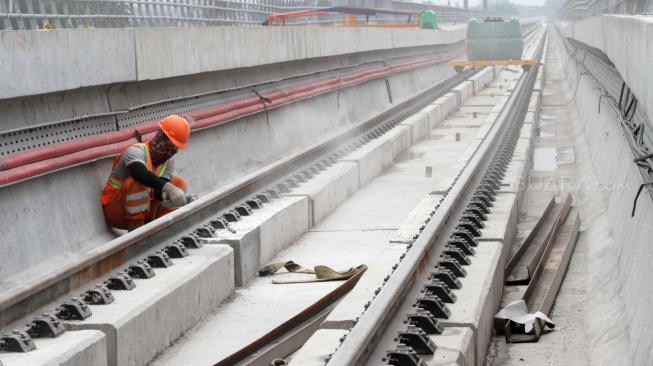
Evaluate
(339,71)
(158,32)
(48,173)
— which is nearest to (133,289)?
(48,173)


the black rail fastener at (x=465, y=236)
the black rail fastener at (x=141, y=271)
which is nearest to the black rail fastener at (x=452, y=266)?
the black rail fastener at (x=465, y=236)

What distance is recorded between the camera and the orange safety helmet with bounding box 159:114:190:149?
10656mm

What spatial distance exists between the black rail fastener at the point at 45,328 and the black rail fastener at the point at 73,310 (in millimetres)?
315

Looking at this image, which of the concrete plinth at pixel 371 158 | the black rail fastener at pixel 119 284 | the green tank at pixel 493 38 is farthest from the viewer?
the green tank at pixel 493 38

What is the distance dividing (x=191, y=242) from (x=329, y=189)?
4319 millimetres

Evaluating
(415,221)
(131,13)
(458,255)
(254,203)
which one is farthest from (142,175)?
(131,13)

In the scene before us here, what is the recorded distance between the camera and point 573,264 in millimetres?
10703

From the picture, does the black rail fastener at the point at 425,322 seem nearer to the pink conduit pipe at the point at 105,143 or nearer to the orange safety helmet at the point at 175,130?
the pink conduit pipe at the point at 105,143

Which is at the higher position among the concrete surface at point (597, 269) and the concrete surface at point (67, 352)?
the concrete surface at point (67, 352)

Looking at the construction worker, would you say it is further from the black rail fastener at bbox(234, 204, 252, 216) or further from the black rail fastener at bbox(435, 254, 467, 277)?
the black rail fastener at bbox(435, 254, 467, 277)

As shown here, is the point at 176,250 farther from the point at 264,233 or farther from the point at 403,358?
the point at 403,358

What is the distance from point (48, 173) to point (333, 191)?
14.8 ft

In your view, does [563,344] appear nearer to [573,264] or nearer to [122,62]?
[573,264]

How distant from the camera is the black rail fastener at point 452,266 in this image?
818cm
